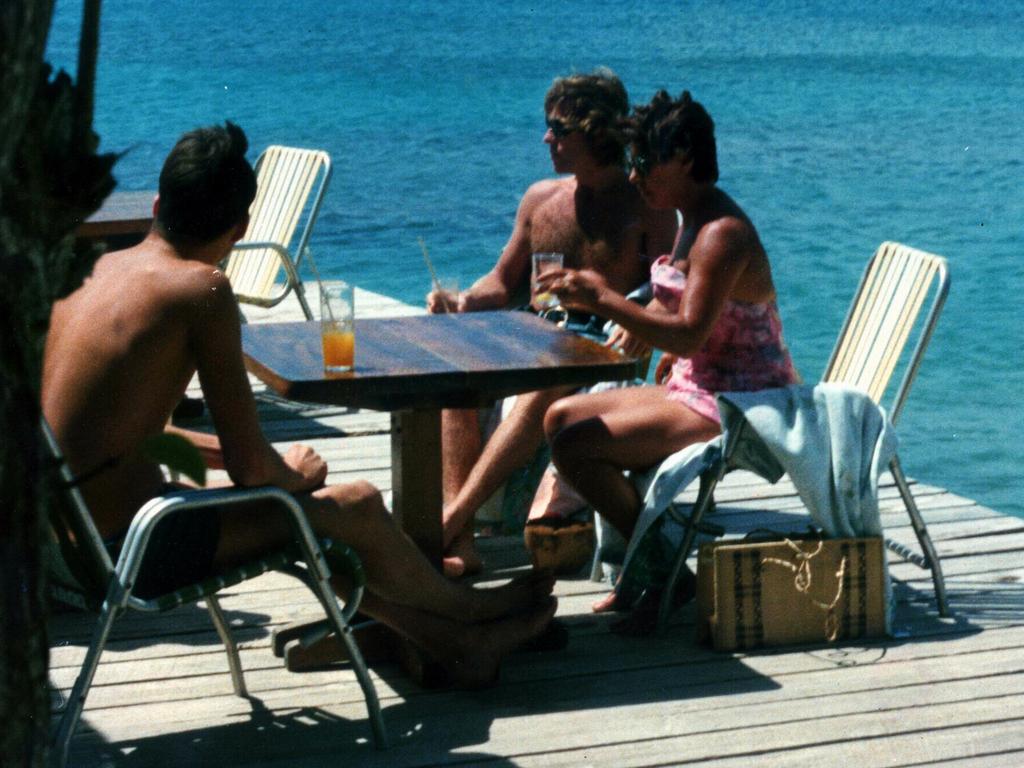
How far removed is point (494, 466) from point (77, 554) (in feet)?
5.04

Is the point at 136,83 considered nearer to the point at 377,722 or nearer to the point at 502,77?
the point at 502,77

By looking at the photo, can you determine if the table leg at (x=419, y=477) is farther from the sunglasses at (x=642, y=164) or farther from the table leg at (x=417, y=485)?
the sunglasses at (x=642, y=164)

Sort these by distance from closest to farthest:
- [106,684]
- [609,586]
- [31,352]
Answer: [31,352] → [106,684] → [609,586]

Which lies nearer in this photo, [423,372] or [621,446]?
[423,372]

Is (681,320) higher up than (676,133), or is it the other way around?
(676,133)

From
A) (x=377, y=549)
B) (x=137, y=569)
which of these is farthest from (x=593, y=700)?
(x=137, y=569)

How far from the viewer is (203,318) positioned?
280cm

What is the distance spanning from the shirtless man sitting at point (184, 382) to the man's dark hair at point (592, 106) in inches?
59.1

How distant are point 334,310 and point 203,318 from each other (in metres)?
0.45

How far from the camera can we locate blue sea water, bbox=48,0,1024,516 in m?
13.0

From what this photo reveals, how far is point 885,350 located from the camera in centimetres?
389

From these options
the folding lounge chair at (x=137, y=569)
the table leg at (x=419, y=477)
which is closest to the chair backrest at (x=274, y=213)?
the table leg at (x=419, y=477)

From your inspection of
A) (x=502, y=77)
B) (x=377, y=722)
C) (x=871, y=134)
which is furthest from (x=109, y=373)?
(x=502, y=77)

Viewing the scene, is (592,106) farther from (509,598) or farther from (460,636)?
(460,636)
